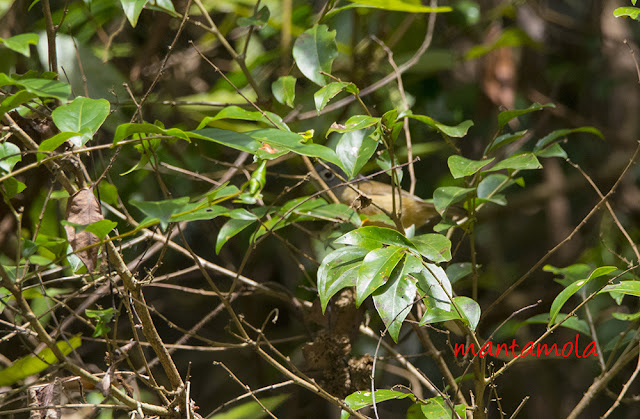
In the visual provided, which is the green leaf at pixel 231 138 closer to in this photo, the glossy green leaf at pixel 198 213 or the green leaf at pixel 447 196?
the glossy green leaf at pixel 198 213

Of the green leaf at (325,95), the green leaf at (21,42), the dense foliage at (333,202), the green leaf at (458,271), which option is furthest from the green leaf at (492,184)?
the green leaf at (21,42)

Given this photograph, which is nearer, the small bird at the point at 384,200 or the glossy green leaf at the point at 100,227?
the glossy green leaf at the point at 100,227

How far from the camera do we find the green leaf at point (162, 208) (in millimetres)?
624

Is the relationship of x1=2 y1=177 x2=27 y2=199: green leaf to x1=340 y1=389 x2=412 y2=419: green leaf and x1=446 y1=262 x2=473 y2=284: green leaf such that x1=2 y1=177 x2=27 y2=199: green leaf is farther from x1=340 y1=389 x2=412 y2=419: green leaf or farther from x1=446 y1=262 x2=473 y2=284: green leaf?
x1=446 y1=262 x2=473 y2=284: green leaf

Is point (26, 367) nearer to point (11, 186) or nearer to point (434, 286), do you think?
point (11, 186)

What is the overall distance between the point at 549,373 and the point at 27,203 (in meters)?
1.34

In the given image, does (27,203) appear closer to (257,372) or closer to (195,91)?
(195,91)

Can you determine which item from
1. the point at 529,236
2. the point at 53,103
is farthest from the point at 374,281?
the point at 529,236

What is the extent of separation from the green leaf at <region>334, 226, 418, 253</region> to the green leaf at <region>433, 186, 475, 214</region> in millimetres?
128

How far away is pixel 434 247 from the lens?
30.5 inches

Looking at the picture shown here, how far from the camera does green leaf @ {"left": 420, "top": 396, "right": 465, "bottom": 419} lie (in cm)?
71

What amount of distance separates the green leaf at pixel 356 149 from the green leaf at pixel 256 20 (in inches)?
11.7

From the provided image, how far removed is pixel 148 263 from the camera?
1445 millimetres

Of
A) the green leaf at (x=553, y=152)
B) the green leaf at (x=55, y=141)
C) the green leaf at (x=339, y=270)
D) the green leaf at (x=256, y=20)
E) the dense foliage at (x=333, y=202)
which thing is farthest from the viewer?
the green leaf at (x=256, y=20)
